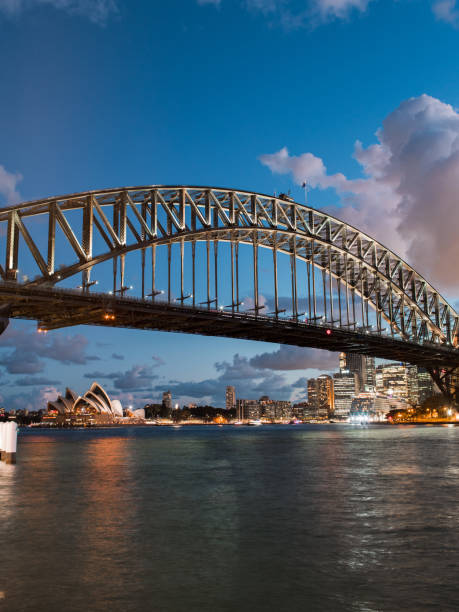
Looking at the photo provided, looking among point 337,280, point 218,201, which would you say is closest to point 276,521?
point 218,201

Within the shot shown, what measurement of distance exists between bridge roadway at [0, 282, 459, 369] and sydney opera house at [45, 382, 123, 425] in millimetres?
A: 89383

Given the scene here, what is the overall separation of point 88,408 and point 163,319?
124822mm

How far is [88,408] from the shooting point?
566 ft

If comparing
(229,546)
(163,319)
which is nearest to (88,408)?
(163,319)

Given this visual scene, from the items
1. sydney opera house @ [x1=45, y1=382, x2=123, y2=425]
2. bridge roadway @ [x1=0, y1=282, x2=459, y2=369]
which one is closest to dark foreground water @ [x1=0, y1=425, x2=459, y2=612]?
bridge roadway @ [x1=0, y1=282, x2=459, y2=369]

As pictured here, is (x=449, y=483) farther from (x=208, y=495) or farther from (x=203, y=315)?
(x=203, y=315)

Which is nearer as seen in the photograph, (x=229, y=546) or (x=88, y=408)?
(x=229, y=546)

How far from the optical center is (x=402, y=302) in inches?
3504

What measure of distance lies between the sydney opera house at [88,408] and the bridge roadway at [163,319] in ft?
293

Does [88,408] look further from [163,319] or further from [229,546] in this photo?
[229,546]

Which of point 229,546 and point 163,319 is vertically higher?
point 163,319

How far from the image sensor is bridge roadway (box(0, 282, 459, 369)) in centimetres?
4584

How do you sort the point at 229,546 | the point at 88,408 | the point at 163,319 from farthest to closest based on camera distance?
the point at 88,408
the point at 163,319
the point at 229,546

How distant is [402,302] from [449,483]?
73523mm
